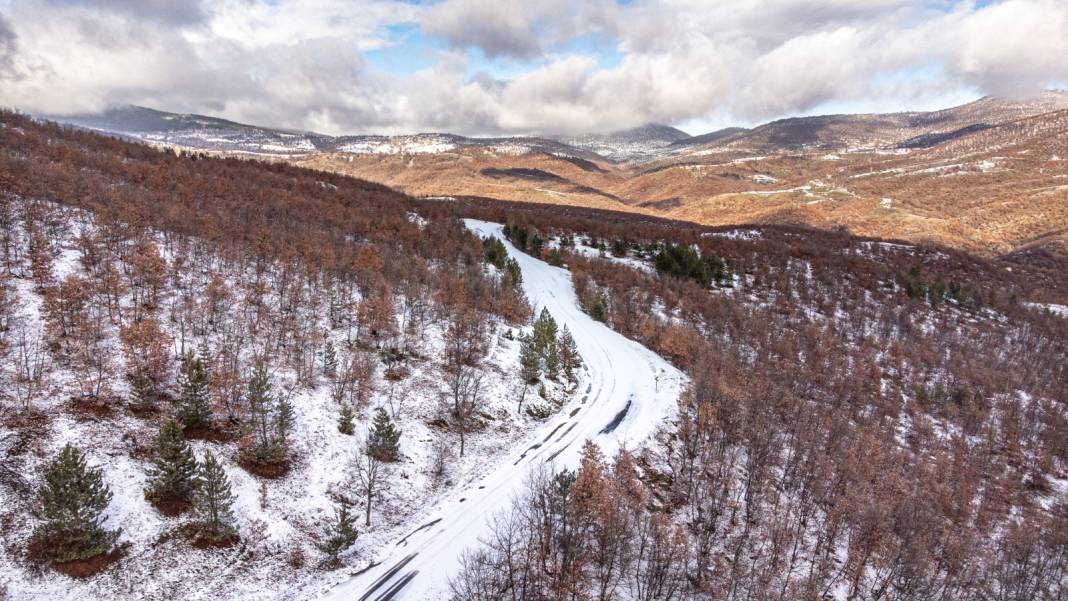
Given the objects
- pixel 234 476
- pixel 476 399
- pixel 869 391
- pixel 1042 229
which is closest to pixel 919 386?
pixel 869 391

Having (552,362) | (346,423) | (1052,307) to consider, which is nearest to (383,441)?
(346,423)

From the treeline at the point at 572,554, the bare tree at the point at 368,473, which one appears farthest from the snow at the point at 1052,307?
the bare tree at the point at 368,473

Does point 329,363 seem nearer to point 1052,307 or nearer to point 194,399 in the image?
point 194,399

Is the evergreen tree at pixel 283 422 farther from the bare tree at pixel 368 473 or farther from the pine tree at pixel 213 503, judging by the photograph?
the pine tree at pixel 213 503

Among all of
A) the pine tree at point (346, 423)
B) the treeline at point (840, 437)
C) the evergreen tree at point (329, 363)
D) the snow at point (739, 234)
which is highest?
the snow at point (739, 234)

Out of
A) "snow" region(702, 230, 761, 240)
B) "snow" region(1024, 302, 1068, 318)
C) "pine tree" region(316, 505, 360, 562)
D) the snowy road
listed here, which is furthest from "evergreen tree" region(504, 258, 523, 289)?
"snow" region(1024, 302, 1068, 318)

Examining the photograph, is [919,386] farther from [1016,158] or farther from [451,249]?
[1016,158]
